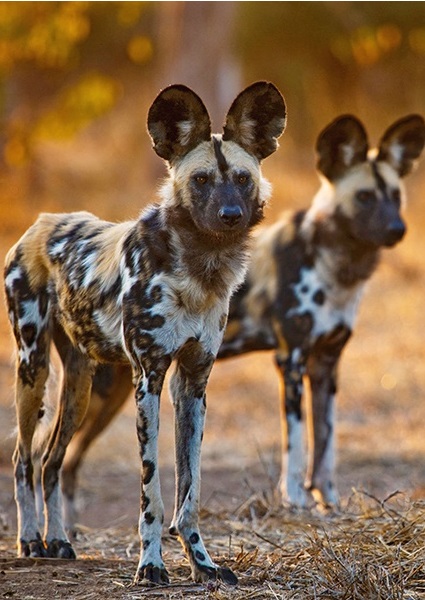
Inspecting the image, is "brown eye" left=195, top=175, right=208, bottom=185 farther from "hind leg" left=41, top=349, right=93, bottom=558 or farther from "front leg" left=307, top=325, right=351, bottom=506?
"front leg" left=307, top=325, right=351, bottom=506

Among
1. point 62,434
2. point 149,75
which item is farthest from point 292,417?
point 149,75

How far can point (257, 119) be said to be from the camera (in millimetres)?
3570

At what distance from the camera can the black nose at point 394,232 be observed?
17.7 feet

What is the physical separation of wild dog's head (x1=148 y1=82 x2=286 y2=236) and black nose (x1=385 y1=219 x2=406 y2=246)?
1904 millimetres

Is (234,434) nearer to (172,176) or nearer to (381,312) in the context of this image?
(381,312)

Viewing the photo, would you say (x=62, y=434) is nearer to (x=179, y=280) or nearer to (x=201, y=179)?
(x=179, y=280)

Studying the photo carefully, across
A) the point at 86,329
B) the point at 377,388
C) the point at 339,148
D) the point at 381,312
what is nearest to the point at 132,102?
the point at 381,312

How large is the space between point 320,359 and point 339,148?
Result: 1.11 metres

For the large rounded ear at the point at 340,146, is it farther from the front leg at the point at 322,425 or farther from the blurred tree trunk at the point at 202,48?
the blurred tree trunk at the point at 202,48

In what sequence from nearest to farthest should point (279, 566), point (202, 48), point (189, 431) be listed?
point (279, 566) → point (189, 431) → point (202, 48)

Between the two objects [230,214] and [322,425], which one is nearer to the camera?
[230,214]

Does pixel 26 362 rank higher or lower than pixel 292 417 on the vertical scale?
higher

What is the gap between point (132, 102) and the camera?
1703cm

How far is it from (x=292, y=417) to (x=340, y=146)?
143 cm
